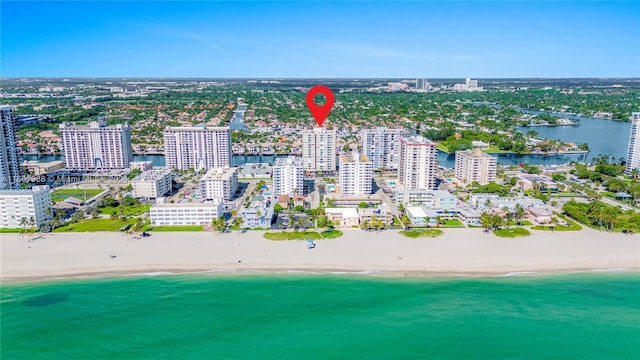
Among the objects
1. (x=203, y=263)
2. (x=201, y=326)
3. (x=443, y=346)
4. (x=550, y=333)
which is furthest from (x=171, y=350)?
(x=550, y=333)

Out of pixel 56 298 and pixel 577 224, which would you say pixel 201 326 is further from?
pixel 577 224

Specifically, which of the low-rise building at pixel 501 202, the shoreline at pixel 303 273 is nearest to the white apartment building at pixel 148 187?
the shoreline at pixel 303 273

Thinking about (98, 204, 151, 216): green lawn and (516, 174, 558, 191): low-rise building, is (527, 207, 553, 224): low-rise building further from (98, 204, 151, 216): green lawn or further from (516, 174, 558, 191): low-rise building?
(98, 204, 151, 216): green lawn

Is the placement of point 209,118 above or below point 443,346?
above

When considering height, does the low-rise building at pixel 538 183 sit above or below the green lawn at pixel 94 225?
above

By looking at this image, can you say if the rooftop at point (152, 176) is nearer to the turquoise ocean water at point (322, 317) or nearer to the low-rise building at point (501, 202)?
the turquoise ocean water at point (322, 317)
